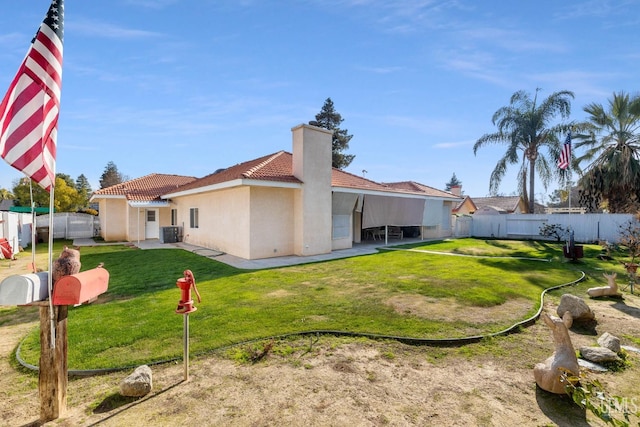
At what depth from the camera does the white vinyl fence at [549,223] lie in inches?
707

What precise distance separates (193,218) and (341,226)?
8541mm

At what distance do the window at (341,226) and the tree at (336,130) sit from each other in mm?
23833

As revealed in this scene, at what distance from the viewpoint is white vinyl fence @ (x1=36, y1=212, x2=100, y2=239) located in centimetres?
2191

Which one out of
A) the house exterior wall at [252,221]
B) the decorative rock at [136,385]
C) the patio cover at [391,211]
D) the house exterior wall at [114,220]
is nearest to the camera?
the decorative rock at [136,385]

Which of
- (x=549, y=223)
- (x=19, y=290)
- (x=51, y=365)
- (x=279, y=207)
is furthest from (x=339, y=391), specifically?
(x=549, y=223)

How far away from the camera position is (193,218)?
683 inches

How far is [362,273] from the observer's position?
31.6 ft

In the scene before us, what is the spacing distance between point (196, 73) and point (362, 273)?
897 centimetres

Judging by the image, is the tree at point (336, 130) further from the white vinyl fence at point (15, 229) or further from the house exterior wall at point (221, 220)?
the white vinyl fence at point (15, 229)

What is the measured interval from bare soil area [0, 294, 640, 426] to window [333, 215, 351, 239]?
10437mm

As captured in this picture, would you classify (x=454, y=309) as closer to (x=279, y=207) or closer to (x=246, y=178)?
(x=246, y=178)

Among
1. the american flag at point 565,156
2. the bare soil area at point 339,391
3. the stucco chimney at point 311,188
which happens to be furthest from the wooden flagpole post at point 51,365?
the american flag at point 565,156

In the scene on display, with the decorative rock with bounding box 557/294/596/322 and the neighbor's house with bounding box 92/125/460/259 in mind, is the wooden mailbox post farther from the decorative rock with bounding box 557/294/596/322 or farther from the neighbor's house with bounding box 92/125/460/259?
the neighbor's house with bounding box 92/125/460/259

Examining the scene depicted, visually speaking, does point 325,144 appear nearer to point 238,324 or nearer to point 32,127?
point 238,324
